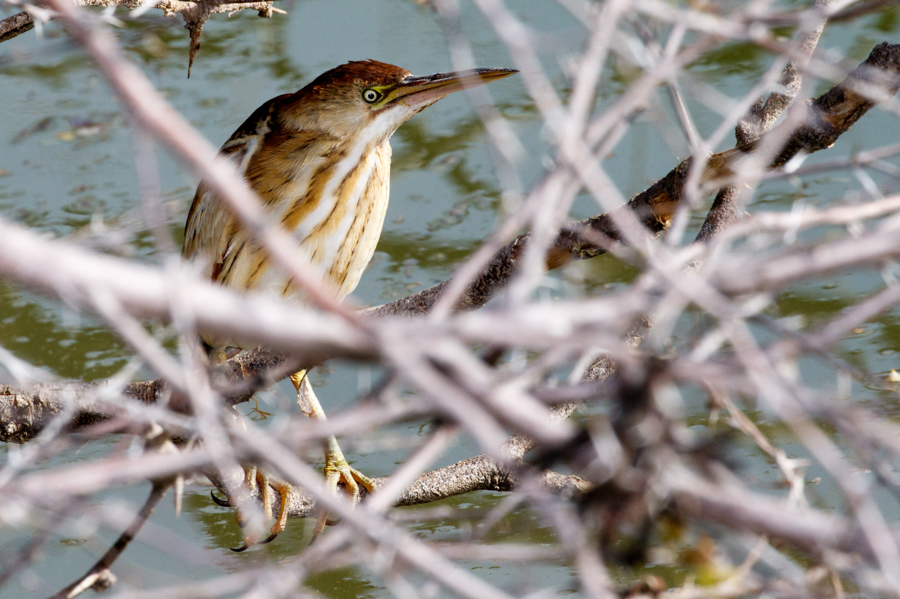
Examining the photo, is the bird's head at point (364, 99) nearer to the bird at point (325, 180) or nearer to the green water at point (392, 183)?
the bird at point (325, 180)

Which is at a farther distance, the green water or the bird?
the green water

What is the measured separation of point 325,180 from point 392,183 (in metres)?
1.69

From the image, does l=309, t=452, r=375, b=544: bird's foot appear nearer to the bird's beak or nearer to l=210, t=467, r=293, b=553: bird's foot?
l=210, t=467, r=293, b=553: bird's foot

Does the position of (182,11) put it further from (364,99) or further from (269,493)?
(269,493)

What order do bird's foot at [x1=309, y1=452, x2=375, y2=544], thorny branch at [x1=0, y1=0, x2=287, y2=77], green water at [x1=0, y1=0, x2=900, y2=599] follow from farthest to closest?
green water at [x1=0, y1=0, x2=900, y2=599] < bird's foot at [x1=309, y1=452, x2=375, y2=544] < thorny branch at [x1=0, y1=0, x2=287, y2=77]

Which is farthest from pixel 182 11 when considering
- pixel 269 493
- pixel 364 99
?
pixel 269 493

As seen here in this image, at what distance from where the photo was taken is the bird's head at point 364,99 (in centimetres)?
230

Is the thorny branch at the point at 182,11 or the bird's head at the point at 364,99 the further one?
the bird's head at the point at 364,99

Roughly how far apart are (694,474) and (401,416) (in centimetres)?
22

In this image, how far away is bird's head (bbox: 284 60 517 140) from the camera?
7.54ft

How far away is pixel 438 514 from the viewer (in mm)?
1003

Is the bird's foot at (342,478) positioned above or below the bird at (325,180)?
below

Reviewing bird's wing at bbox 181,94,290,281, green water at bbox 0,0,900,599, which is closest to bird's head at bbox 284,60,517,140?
bird's wing at bbox 181,94,290,281

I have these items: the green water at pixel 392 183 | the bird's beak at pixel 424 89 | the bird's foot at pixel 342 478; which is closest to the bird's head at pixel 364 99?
the bird's beak at pixel 424 89
